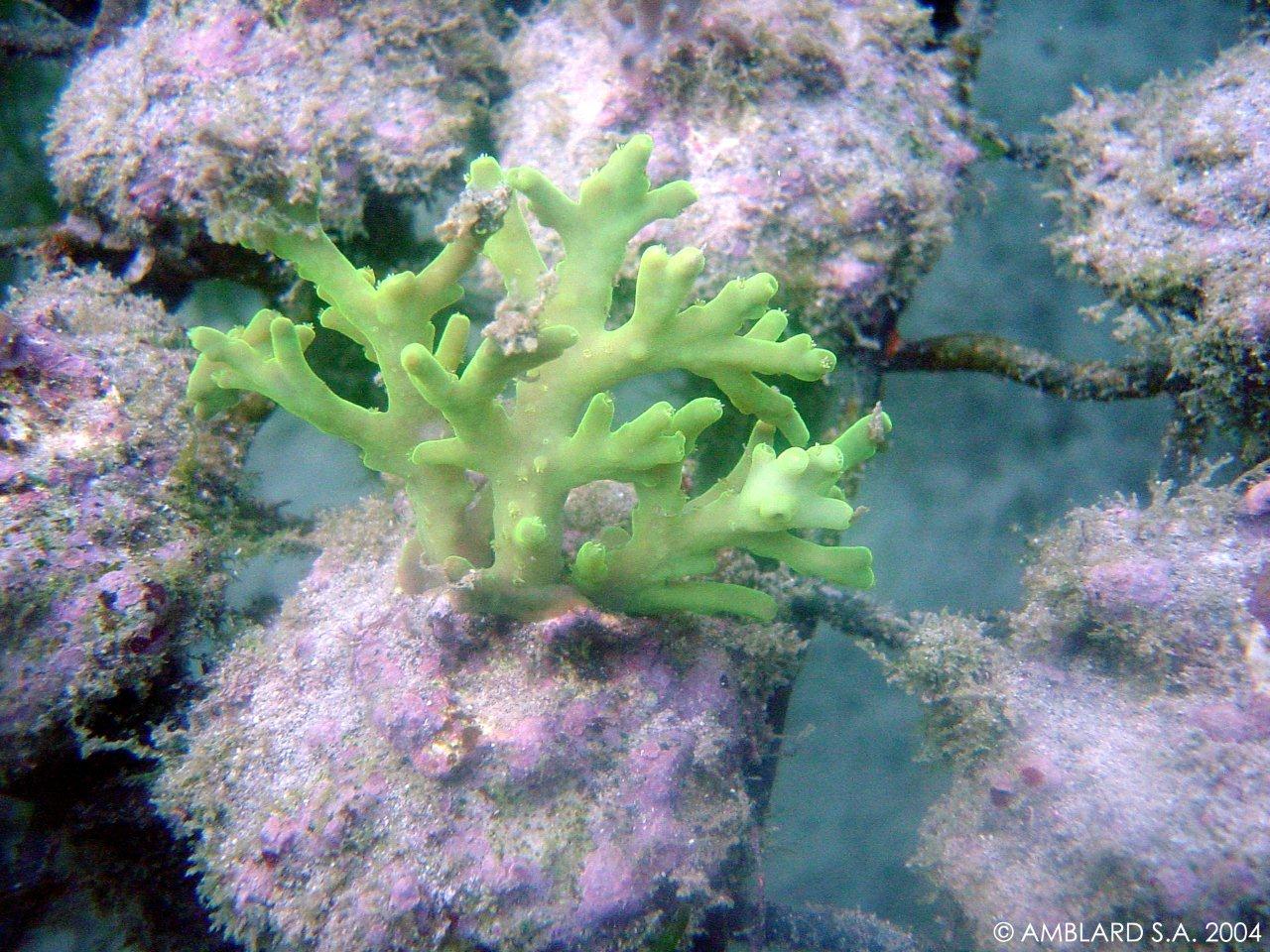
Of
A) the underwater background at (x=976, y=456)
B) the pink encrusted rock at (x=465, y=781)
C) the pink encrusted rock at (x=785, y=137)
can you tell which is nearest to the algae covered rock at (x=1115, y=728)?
the pink encrusted rock at (x=465, y=781)

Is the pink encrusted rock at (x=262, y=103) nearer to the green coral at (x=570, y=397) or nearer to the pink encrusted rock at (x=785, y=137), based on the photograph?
the pink encrusted rock at (x=785, y=137)

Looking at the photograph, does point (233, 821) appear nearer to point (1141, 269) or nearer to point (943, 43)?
point (1141, 269)

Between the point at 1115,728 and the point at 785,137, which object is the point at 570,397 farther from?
the point at 1115,728

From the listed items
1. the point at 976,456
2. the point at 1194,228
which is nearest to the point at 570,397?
the point at 1194,228

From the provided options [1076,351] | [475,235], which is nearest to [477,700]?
[475,235]

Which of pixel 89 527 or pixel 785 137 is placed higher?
pixel 785 137

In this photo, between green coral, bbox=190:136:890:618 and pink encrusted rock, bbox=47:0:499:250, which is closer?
green coral, bbox=190:136:890:618

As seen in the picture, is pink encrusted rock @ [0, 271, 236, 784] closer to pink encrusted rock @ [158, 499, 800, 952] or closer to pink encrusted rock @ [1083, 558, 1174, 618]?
pink encrusted rock @ [158, 499, 800, 952]

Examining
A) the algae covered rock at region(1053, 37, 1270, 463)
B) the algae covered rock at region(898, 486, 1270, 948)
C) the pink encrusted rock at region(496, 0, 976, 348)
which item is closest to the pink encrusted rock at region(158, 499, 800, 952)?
the algae covered rock at region(898, 486, 1270, 948)
